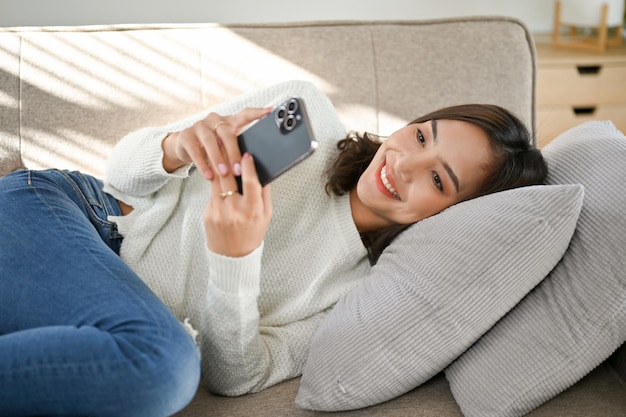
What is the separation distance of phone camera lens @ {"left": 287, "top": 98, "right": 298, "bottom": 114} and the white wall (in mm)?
1843

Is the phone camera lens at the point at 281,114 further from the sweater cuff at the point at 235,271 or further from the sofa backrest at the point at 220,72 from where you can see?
the sofa backrest at the point at 220,72

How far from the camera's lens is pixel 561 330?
45.7 inches

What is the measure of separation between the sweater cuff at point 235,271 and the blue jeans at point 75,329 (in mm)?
97

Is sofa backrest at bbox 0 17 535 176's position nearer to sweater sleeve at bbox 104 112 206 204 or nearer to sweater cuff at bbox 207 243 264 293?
sweater sleeve at bbox 104 112 206 204

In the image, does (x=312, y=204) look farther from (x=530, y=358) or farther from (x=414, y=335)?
(x=530, y=358)

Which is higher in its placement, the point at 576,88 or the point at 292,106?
the point at 292,106

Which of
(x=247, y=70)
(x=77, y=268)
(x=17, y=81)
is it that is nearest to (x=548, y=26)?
(x=247, y=70)

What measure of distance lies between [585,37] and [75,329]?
9.12 ft

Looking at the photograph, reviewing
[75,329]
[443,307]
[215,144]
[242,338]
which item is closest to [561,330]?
Answer: [443,307]

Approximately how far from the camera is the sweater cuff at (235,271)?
112 centimetres

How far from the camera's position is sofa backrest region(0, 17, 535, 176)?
1754 mm

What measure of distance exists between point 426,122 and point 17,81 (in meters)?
0.99

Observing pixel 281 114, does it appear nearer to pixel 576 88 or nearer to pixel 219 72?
pixel 219 72

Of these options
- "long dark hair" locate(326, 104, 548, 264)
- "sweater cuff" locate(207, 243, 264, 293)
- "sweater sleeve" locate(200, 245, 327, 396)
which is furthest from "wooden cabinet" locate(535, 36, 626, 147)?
"sweater cuff" locate(207, 243, 264, 293)
